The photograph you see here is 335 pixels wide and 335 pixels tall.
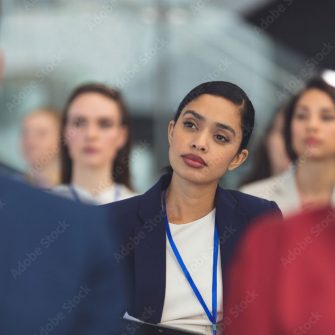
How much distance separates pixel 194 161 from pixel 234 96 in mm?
140

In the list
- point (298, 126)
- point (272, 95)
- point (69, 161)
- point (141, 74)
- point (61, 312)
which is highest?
point (61, 312)

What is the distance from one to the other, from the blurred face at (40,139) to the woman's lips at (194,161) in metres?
1.63

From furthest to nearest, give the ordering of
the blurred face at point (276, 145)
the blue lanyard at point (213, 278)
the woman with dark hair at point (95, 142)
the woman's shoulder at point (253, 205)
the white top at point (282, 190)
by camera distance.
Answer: the blurred face at point (276, 145) < the woman with dark hair at point (95, 142) < the white top at point (282, 190) < the woman's shoulder at point (253, 205) < the blue lanyard at point (213, 278)

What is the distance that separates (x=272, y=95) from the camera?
5809 mm

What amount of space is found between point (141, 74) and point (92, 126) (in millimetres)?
4532

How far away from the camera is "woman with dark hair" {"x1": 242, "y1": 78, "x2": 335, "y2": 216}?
2.09 metres

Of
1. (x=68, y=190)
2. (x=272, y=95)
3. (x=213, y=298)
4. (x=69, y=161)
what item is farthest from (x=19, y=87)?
(x=213, y=298)

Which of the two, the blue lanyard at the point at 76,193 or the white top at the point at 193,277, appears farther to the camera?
the blue lanyard at the point at 76,193

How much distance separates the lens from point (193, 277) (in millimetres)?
1384

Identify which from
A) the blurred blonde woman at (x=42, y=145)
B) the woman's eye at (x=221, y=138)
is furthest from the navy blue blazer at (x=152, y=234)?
the blurred blonde woman at (x=42, y=145)

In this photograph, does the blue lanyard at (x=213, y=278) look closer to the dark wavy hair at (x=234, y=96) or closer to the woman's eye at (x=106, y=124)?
the dark wavy hair at (x=234, y=96)

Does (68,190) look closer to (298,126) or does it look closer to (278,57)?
(298,126)

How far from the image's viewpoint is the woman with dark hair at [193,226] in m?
1.38

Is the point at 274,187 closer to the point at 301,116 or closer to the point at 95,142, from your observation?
the point at 301,116
